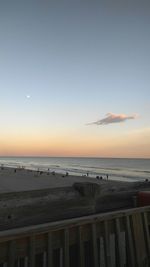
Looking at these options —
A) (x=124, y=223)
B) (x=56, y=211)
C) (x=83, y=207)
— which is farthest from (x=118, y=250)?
(x=56, y=211)

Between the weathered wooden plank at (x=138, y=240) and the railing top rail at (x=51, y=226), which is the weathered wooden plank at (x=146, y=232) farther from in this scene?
the railing top rail at (x=51, y=226)

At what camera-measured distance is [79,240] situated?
410cm

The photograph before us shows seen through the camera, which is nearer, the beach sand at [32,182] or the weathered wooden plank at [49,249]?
the weathered wooden plank at [49,249]

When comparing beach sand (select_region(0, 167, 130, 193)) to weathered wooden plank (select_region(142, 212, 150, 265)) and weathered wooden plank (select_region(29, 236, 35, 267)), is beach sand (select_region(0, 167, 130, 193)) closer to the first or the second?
weathered wooden plank (select_region(142, 212, 150, 265))

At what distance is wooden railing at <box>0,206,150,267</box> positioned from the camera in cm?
345

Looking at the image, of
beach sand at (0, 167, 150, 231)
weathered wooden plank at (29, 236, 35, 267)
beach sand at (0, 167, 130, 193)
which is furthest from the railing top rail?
beach sand at (0, 167, 130, 193)

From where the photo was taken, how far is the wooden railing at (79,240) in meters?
3.45

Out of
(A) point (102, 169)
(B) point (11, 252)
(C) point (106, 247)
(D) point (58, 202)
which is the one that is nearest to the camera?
(B) point (11, 252)

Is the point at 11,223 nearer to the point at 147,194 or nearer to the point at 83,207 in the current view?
the point at 83,207

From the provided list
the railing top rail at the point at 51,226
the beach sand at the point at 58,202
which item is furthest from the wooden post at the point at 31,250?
the beach sand at the point at 58,202

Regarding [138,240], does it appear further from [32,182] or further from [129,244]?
[32,182]

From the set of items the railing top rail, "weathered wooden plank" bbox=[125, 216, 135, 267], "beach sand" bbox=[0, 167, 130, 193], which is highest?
the railing top rail

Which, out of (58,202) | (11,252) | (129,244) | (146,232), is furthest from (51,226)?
(146,232)

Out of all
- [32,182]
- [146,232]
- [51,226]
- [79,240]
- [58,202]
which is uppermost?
[58,202]
